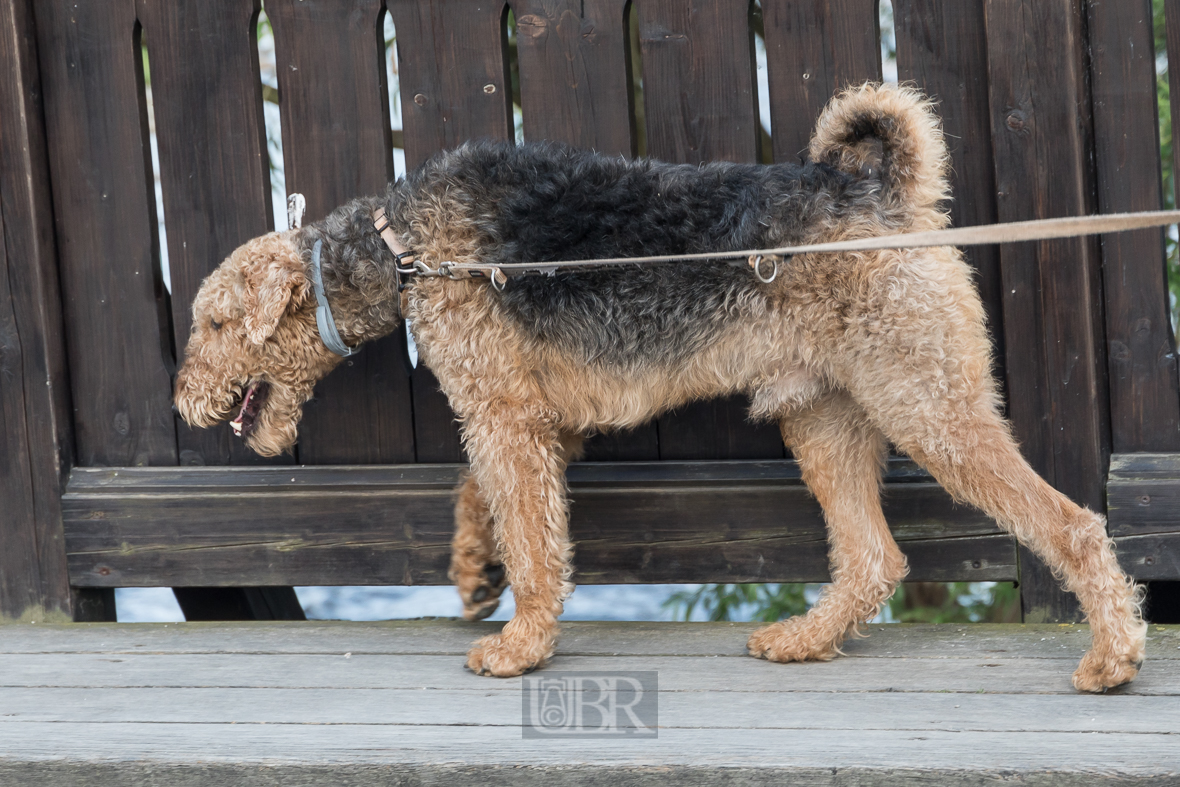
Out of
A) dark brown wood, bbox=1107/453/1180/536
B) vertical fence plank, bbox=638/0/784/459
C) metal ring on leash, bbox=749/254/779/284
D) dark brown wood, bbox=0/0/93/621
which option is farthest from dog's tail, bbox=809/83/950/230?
dark brown wood, bbox=0/0/93/621

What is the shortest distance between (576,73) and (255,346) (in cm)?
144

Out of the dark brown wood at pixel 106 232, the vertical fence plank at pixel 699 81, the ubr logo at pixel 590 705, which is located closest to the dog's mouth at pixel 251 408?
the dark brown wood at pixel 106 232

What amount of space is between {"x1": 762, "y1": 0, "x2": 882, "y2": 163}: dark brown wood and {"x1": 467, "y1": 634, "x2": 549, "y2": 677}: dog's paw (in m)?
1.83

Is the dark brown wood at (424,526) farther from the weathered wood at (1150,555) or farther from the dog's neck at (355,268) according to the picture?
the dog's neck at (355,268)

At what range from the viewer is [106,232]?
3.70 m

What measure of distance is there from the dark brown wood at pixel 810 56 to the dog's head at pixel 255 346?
1686 mm

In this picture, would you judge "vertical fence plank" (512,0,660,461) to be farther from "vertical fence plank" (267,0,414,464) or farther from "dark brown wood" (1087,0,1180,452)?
"dark brown wood" (1087,0,1180,452)

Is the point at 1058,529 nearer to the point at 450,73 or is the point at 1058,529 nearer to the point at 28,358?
the point at 450,73

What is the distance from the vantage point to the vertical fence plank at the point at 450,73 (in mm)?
3449

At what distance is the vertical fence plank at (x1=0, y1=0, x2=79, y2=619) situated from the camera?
3.58 m

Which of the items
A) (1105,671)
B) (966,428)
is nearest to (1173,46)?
(966,428)

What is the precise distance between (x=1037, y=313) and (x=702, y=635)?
156cm

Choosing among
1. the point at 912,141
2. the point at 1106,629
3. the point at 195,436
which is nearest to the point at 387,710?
the point at 195,436

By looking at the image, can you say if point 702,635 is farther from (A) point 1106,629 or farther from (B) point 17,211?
(B) point 17,211
